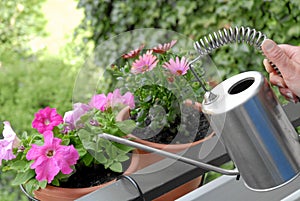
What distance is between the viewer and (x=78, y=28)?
3260mm

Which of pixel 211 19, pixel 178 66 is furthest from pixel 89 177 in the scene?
pixel 211 19

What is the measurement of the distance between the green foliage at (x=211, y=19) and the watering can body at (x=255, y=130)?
64.4 inches

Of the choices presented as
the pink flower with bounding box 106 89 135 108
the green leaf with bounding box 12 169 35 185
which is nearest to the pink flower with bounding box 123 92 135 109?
the pink flower with bounding box 106 89 135 108

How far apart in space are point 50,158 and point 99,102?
126mm

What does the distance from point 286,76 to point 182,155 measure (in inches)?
8.5

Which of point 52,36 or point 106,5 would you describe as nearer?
point 106,5

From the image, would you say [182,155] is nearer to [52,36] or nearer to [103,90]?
[103,90]

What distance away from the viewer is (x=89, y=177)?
1.05 metres

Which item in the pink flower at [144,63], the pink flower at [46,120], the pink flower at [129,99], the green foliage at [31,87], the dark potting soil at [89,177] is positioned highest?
the pink flower at [144,63]

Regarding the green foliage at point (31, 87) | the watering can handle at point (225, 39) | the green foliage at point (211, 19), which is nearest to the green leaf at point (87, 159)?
the watering can handle at point (225, 39)

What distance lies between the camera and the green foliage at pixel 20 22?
4.13m

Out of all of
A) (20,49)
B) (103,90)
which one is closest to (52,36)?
(20,49)

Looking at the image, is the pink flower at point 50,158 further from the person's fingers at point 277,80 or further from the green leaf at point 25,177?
the person's fingers at point 277,80

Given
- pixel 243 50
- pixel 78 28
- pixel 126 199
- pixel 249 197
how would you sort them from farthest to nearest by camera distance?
1. pixel 78 28
2. pixel 243 50
3. pixel 249 197
4. pixel 126 199
